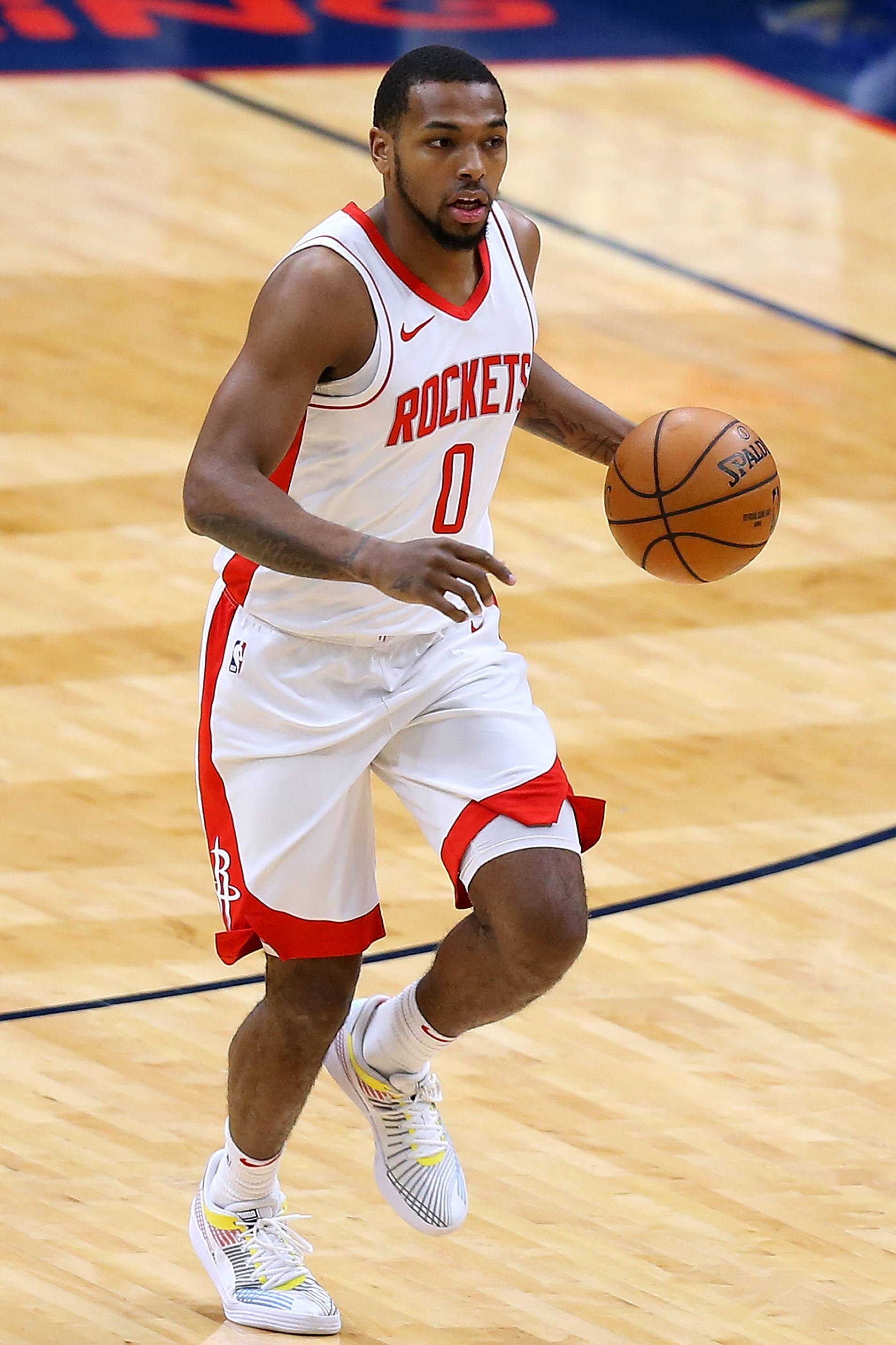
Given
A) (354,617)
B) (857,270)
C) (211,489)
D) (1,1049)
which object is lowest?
(1,1049)

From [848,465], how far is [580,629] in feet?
5.78

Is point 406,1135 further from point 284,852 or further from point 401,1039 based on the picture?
point 284,852

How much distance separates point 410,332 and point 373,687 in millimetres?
604

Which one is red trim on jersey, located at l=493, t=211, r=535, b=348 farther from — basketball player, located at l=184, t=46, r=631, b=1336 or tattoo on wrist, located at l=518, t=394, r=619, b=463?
tattoo on wrist, located at l=518, t=394, r=619, b=463

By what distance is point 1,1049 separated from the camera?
4871 millimetres

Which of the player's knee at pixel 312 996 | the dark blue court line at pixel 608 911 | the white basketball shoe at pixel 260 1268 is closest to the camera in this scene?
the player's knee at pixel 312 996

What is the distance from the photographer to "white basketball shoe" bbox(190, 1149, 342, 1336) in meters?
4.07

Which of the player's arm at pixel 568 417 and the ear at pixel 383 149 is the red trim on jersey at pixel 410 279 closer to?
the ear at pixel 383 149

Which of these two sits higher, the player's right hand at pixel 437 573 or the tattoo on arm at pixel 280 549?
the player's right hand at pixel 437 573

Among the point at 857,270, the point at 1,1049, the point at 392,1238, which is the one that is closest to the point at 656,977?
the point at 392,1238

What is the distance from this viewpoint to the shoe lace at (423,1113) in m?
4.17

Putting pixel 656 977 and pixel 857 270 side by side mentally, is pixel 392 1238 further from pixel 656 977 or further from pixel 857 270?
pixel 857 270

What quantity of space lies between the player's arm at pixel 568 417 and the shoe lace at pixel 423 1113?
1197mm

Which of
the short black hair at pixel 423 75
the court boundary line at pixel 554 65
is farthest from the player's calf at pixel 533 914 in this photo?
the court boundary line at pixel 554 65
